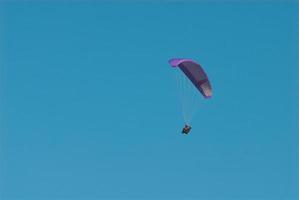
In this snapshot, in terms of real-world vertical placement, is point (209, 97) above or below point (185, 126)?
above

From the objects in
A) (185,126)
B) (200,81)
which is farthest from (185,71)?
(185,126)

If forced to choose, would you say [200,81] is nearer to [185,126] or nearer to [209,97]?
[209,97]

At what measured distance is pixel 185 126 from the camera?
3328cm

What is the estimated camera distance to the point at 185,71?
36.1 m

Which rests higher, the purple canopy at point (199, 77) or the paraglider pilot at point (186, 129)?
the purple canopy at point (199, 77)

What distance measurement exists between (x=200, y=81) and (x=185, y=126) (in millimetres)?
3411

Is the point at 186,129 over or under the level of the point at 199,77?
under

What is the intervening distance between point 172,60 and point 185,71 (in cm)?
234

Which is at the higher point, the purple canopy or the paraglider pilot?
the purple canopy

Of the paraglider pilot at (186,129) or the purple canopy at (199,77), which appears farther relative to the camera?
the purple canopy at (199,77)

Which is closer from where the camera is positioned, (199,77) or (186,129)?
(186,129)

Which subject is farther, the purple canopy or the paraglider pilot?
the purple canopy

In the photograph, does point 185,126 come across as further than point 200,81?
No

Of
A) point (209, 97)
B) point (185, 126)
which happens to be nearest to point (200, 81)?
point (209, 97)
